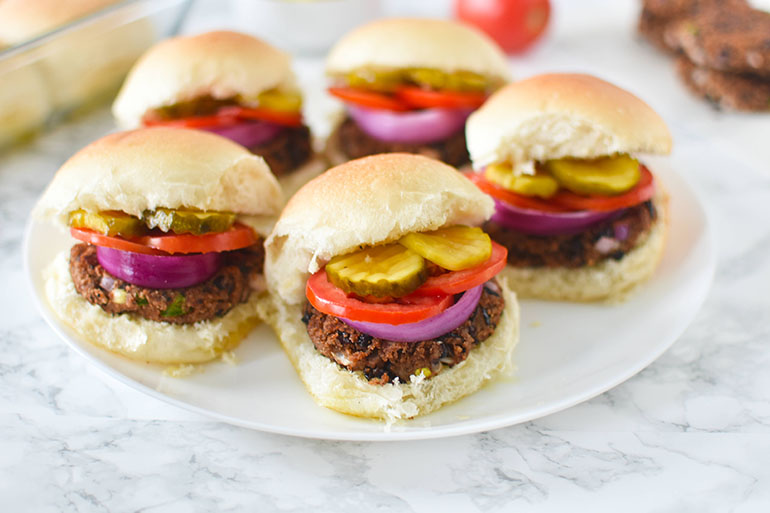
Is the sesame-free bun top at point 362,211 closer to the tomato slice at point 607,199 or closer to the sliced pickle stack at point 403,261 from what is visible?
the sliced pickle stack at point 403,261

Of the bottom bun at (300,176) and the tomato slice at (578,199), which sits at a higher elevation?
the tomato slice at (578,199)

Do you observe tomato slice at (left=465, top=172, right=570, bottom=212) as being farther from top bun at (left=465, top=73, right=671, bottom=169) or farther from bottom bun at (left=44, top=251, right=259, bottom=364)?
bottom bun at (left=44, top=251, right=259, bottom=364)

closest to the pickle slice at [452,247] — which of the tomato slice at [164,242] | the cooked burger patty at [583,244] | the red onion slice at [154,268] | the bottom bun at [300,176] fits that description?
the cooked burger patty at [583,244]

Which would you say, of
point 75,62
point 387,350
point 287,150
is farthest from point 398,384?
point 75,62

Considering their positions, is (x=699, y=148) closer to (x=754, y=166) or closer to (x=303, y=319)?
(x=754, y=166)

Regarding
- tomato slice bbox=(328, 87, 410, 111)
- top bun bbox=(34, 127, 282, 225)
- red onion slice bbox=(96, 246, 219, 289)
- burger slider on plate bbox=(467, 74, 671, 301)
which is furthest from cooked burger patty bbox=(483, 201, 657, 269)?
red onion slice bbox=(96, 246, 219, 289)

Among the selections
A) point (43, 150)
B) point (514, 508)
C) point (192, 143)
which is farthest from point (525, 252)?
point (43, 150)
